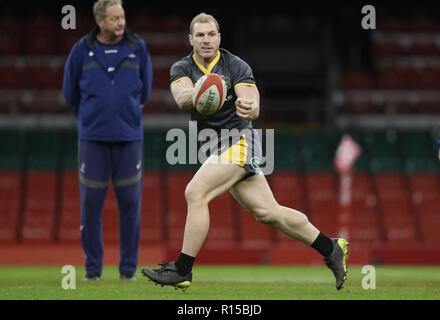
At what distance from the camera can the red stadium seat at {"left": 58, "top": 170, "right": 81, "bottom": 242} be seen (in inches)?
536

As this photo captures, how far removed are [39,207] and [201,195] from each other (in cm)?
1000

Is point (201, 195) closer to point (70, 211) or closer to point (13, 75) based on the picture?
point (70, 211)

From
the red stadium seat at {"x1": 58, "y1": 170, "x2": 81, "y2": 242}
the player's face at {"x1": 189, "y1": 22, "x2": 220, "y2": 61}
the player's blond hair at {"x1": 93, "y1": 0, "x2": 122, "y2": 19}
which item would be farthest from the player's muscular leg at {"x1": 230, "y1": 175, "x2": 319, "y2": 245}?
the red stadium seat at {"x1": 58, "y1": 170, "x2": 81, "y2": 242}

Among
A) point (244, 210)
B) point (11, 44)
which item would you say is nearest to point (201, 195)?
point (244, 210)

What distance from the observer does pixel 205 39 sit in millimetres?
5195

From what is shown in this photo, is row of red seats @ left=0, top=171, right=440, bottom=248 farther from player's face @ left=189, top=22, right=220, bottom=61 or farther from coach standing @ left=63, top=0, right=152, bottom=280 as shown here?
player's face @ left=189, top=22, right=220, bottom=61

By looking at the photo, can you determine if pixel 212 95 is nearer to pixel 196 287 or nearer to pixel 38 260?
pixel 196 287

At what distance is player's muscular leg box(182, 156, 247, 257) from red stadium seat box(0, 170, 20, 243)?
29.8 feet

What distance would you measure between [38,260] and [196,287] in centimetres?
724

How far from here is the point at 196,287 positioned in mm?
5648

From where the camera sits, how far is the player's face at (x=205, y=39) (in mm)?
5176

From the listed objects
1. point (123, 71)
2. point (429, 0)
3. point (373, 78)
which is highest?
point (429, 0)

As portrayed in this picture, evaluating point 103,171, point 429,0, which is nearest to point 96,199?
point 103,171

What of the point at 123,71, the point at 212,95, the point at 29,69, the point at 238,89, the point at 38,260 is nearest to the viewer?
the point at 212,95
